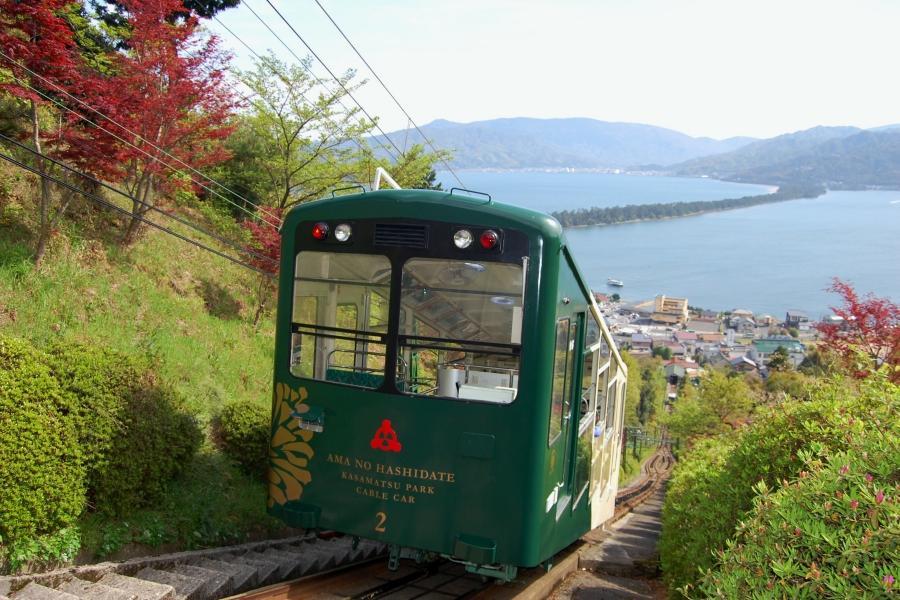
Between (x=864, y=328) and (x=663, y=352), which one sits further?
(x=663, y=352)

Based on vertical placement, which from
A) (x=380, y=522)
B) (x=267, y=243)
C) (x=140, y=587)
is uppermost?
(x=267, y=243)

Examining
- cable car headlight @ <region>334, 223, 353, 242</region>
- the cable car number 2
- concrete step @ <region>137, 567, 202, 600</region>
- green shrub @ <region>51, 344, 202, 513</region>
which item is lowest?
concrete step @ <region>137, 567, 202, 600</region>

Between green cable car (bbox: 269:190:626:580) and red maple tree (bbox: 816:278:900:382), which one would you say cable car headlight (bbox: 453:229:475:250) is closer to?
green cable car (bbox: 269:190:626:580)

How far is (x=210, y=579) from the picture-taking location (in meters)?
6.77

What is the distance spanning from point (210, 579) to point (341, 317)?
2426 millimetres

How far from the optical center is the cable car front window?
661 centimetres

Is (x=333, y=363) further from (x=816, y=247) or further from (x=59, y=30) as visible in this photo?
(x=816, y=247)

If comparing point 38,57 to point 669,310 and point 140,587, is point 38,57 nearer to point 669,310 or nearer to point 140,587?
point 140,587

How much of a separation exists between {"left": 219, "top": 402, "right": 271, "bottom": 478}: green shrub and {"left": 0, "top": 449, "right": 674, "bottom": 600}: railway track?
1295 millimetres

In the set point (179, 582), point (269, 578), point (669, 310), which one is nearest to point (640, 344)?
point (669, 310)

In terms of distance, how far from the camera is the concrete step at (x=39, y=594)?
566 centimetres

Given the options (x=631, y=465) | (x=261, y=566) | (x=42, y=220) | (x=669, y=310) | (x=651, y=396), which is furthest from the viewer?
(x=669, y=310)

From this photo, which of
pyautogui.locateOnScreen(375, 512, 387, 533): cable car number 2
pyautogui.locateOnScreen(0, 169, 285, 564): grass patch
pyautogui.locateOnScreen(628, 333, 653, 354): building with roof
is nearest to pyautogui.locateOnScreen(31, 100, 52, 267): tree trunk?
pyautogui.locateOnScreen(0, 169, 285, 564): grass patch

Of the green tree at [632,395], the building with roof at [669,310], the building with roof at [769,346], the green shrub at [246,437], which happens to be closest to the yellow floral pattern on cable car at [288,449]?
the green shrub at [246,437]
